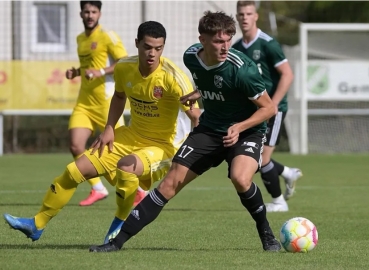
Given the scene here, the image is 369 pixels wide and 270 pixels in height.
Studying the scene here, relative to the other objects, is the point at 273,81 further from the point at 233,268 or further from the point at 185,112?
the point at 233,268

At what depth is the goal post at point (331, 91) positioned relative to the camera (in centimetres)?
1953

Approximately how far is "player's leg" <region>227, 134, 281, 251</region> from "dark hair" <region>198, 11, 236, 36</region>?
2.93 feet

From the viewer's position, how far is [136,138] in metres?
7.43

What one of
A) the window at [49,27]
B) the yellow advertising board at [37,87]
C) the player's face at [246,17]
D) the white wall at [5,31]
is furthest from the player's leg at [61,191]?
the white wall at [5,31]

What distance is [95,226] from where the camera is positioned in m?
8.45

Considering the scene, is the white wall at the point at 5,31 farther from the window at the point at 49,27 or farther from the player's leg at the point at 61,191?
the player's leg at the point at 61,191

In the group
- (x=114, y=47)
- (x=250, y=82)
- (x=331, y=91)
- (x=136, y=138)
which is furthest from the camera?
(x=331, y=91)

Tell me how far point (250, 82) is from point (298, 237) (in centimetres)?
123

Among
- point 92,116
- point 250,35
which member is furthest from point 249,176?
point 92,116

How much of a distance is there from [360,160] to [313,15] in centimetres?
1378

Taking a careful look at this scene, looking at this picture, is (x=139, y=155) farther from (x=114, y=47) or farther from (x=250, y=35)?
(x=114, y=47)

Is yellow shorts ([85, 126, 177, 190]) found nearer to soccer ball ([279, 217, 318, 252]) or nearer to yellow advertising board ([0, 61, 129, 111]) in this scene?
soccer ball ([279, 217, 318, 252])

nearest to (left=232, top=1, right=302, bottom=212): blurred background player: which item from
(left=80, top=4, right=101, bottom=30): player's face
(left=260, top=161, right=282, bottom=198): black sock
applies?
(left=260, top=161, right=282, bottom=198): black sock

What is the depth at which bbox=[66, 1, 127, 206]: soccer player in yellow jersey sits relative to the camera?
10555 millimetres
